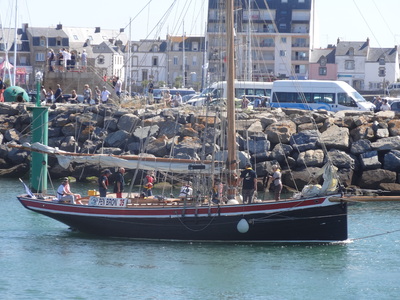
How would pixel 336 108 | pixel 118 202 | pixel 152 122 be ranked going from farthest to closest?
pixel 336 108
pixel 152 122
pixel 118 202

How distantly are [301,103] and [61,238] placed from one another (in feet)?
90.8

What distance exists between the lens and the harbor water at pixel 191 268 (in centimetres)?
2539

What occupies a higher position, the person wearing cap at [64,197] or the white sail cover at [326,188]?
the white sail cover at [326,188]

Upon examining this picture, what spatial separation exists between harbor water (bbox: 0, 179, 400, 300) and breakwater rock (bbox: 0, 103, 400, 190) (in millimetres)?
10132

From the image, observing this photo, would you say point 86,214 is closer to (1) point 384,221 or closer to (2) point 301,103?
(1) point 384,221

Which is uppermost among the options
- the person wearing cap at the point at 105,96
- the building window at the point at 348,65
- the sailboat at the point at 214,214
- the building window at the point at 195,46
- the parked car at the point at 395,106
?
the building window at the point at 195,46

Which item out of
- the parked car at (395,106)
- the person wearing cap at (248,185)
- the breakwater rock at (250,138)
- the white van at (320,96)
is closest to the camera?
the person wearing cap at (248,185)

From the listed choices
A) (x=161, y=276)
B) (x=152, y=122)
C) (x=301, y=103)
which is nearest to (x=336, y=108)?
(x=301, y=103)

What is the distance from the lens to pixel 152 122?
49.0m

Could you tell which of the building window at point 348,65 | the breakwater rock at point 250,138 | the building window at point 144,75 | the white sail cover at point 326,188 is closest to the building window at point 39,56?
the building window at point 144,75

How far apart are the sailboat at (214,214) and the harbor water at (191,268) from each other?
1.20 feet

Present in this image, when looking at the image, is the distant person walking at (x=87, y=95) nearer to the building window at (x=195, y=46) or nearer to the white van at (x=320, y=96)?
the white van at (x=320, y=96)

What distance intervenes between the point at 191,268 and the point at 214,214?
3260 millimetres

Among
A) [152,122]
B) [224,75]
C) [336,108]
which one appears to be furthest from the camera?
[336,108]
